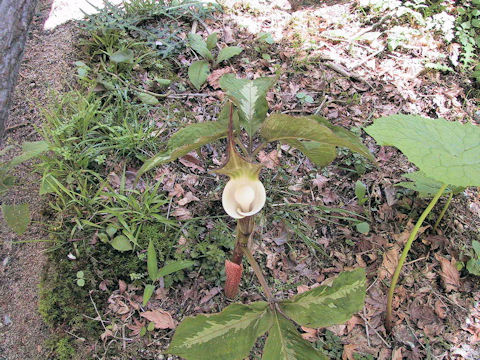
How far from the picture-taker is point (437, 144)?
125cm

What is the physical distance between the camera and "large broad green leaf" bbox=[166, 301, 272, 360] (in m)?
1.04

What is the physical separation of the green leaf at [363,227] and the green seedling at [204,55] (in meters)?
1.27

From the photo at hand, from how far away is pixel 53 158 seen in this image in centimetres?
186

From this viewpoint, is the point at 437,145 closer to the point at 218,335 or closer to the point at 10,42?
the point at 218,335

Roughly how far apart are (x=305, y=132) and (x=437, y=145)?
532 millimetres

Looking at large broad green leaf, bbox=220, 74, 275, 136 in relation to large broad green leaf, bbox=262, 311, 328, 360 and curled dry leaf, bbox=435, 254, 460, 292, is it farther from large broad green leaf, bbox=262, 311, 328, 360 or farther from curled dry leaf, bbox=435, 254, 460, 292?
curled dry leaf, bbox=435, 254, 460, 292

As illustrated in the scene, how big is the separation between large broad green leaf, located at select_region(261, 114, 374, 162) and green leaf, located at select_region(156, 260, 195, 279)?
0.72m

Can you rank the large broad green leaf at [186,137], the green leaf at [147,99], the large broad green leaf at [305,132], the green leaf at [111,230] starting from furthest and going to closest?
the green leaf at [147,99], the green leaf at [111,230], the large broad green leaf at [186,137], the large broad green leaf at [305,132]

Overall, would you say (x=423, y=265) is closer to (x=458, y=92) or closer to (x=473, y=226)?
(x=473, y=226)

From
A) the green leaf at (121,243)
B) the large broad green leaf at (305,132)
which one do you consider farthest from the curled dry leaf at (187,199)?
the large broad green leaf at (305,132)

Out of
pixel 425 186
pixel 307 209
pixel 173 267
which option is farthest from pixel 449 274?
pixel 173 267

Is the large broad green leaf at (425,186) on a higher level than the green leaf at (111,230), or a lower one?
higher

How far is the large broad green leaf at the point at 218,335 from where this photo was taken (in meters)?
1.04

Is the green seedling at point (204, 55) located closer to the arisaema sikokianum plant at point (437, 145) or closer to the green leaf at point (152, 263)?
the green leaf at point (152, 263)
